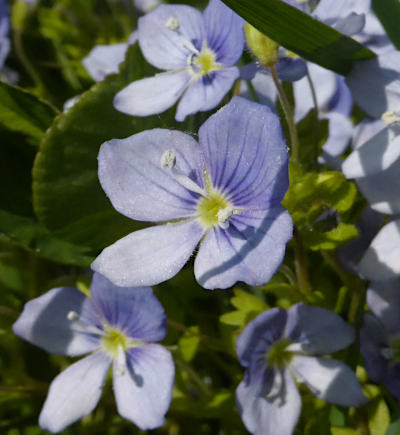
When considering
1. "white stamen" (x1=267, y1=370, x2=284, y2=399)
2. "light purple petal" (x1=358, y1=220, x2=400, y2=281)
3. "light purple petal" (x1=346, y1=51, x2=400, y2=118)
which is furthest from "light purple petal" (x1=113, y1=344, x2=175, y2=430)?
"light purple petal" (x1=346, y1=51, x2=400, y2=118)

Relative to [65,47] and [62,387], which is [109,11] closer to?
[65,47]

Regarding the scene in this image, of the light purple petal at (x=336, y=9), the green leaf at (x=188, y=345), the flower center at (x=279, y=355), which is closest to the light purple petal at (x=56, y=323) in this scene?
the green leaf at (x=188, y=345)

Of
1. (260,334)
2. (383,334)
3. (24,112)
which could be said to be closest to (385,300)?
(383,334)

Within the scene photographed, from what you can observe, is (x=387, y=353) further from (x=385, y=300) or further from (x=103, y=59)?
(x=103, y=59)

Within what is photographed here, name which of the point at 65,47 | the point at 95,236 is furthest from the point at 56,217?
the point at 65,47

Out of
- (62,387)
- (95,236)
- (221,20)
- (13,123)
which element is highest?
(221,20)
